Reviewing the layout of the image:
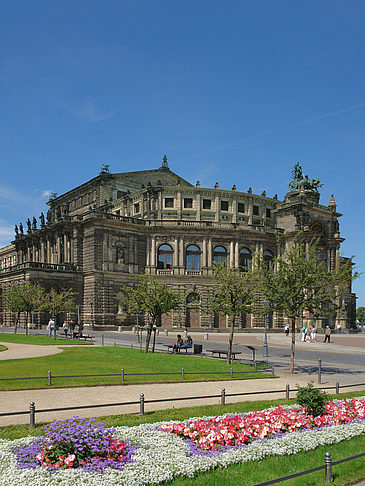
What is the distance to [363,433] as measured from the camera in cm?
1260

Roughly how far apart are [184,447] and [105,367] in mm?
14305

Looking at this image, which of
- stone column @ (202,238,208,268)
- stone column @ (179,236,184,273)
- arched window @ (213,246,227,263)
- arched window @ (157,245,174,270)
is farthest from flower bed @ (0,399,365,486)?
arched window @ (213,246,227,263)

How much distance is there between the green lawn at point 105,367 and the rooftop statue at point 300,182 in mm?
57408

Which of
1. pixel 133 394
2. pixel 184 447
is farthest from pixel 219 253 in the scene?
pixel 184 447

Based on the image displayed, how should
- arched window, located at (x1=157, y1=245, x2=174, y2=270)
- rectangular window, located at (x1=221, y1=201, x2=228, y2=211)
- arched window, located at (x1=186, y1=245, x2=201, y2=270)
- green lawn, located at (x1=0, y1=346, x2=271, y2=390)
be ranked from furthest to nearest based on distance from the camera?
rectangular window, located at (x1=221, y1=201, x2=228, y2=211), arched window, located at (x1=186, y1=245, x2=201, y2=270), arched window, located at (x1=157, y1=245, x2=174, y2=270), green lawn, located at (x1=0, y1=346, x2=271, y2=390)

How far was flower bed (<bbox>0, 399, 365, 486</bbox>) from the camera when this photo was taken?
8.52 meters

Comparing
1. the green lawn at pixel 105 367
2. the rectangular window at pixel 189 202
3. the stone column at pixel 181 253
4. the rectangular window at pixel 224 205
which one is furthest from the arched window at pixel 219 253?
the green lawn at pixel 105 367

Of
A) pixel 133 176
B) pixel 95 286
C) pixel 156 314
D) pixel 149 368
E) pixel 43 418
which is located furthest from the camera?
pixel 133 176

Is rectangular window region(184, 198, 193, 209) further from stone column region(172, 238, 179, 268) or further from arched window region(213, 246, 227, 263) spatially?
arched window region(213, 246, 227, 263)

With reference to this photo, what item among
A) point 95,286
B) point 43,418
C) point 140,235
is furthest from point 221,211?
point 43,418

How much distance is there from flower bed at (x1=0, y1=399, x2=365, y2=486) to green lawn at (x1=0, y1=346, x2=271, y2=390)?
8.59 m

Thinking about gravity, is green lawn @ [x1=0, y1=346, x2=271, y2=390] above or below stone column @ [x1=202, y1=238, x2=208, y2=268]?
below

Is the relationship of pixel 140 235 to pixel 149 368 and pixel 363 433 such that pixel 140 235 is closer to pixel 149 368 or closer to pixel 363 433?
pixel 149 368

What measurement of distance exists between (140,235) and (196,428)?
195ft
